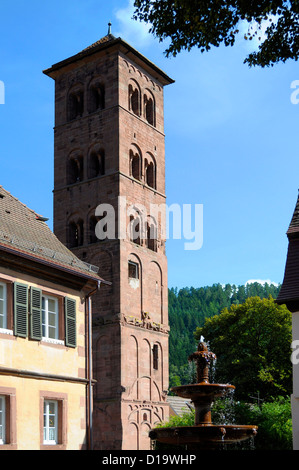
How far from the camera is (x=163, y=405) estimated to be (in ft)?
148

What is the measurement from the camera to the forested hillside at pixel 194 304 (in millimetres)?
131800

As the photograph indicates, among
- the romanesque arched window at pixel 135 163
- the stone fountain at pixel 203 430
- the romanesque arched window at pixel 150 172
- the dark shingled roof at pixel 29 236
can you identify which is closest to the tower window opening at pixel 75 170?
the romanesque arched window at pixel 135 163

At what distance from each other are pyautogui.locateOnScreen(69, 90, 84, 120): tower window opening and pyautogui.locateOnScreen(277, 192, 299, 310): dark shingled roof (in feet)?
87.1

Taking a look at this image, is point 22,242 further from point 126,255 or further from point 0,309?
point 126,255

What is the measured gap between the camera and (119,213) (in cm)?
4475

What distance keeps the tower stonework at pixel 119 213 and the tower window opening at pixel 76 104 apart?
0.21 ft

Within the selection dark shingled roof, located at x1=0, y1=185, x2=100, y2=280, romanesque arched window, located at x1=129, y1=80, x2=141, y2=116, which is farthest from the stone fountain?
romanesque arched window, located at x1=129, y1=80, x2=141, y2=116

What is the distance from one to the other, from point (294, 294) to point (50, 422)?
835cm

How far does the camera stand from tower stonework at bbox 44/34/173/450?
4228 centimetres

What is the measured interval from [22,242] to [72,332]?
2927 mm

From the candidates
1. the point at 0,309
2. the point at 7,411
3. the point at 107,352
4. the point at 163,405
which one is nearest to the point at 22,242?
the point at 0,309

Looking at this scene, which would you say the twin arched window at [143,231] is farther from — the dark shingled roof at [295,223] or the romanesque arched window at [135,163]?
the dark shingled roof at [295,223]

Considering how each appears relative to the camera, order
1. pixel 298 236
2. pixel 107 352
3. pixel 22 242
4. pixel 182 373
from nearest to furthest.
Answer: pixel 22 242 → pixel 298 236 → pixel 107 352 → pixel 182 373

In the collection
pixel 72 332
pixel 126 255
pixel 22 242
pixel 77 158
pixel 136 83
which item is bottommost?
pixel 72 332
